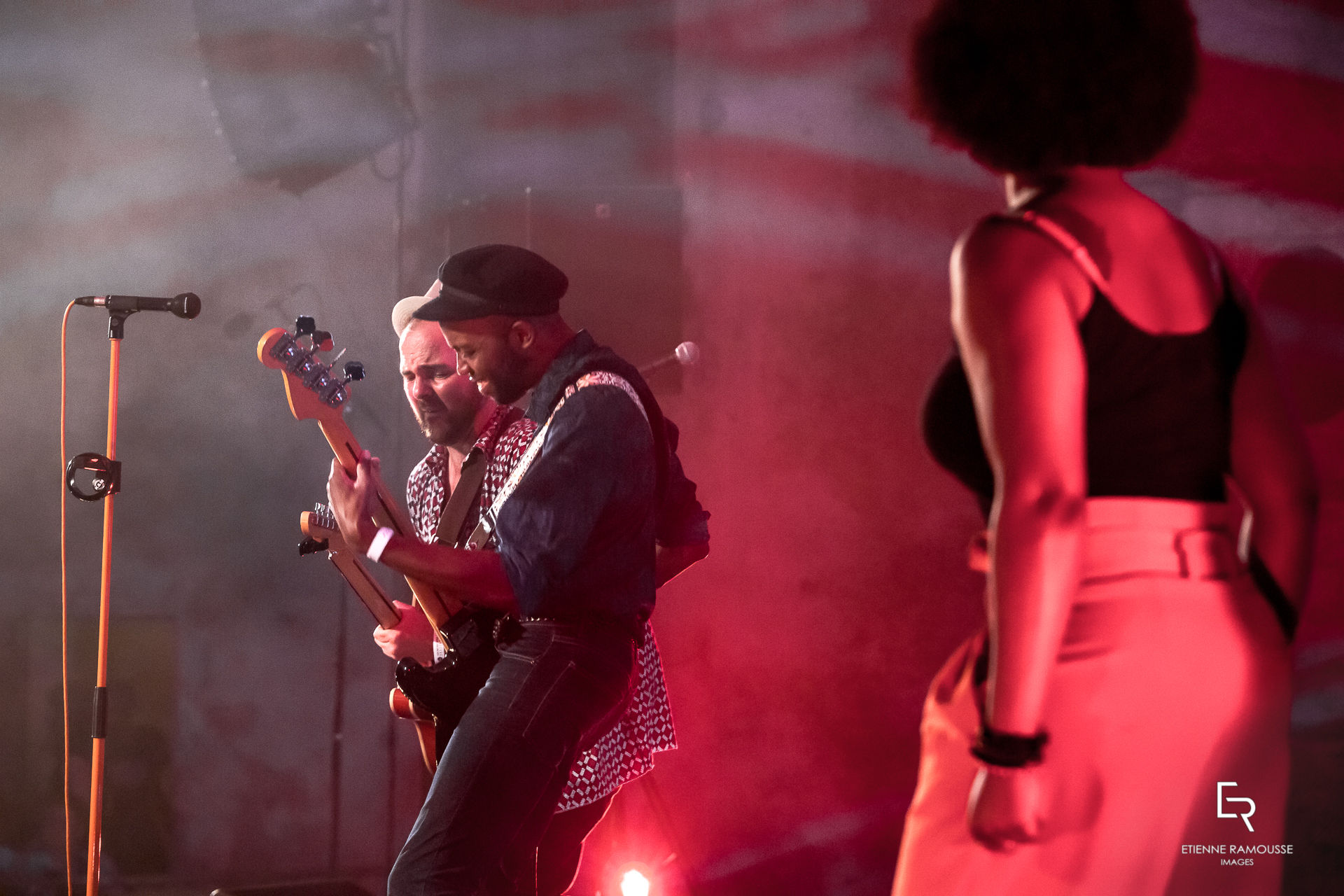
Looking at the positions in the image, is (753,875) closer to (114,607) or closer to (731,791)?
(731,791)

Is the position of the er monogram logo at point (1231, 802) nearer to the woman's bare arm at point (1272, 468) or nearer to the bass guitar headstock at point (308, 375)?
the woman's bare arm at point (1272, 468)

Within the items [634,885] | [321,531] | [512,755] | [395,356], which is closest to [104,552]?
[321,531]

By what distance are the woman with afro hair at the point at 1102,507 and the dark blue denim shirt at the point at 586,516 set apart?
3.48 feet

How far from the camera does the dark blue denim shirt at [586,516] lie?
219cm

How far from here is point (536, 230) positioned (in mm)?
3742

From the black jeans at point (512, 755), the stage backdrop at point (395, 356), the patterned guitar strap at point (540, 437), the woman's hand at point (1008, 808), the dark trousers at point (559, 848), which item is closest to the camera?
the woman's hand at point (1008, 808)

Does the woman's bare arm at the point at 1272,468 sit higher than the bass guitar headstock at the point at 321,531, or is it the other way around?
the woman's bare arm at the point at 1272,468

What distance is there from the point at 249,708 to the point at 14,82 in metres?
2.45

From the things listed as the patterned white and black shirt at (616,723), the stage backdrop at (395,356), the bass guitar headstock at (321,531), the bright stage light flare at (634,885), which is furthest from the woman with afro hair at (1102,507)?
the stage backdrop at (395,356)

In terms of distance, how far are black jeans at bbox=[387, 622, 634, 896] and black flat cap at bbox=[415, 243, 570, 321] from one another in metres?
0.70

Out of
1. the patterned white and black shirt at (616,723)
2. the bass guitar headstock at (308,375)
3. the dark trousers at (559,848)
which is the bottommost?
the dark trousers at (559,848)

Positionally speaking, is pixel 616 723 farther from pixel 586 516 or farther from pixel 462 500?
pixel 462 500

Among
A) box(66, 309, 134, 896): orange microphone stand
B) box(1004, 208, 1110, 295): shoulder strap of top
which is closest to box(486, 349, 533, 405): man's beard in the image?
box(66, 309, 134, 896): orange microphone stand

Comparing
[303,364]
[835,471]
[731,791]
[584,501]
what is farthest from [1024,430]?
[731,791]
